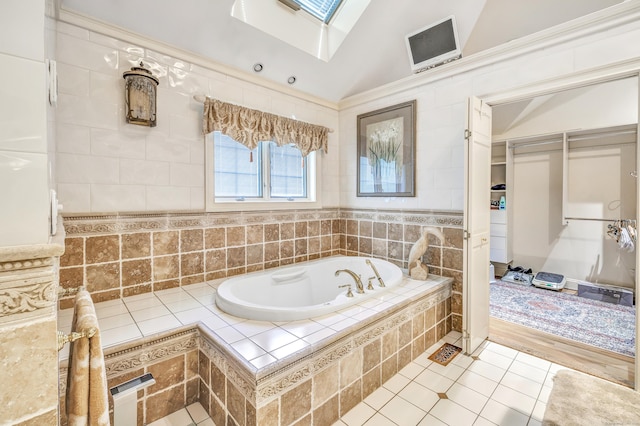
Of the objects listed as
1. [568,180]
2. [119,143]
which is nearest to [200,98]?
[119,143]

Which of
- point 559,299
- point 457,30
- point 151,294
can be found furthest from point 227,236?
point 559,299

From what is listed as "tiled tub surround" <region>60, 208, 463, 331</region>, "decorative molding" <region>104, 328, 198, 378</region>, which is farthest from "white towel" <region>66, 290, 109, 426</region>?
"tiled tub surround" <region>60, 208, 463, 331</region>

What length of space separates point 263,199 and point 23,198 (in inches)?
88.9

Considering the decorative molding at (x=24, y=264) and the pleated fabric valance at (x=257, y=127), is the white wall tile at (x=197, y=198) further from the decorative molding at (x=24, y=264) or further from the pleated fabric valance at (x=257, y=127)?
the decorative molding at (x=24, y=264)

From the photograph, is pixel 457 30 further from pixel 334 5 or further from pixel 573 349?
A: pixel 573 349

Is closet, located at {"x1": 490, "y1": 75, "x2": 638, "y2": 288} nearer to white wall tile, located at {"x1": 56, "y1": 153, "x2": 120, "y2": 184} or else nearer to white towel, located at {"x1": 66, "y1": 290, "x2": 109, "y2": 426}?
white wall tile, located at {"x1": 56, "y1": 153, "x2": 120, "y2": 184}

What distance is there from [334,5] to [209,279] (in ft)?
8.77

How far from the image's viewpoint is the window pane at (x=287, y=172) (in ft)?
9.69

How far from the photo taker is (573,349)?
91.5 inches

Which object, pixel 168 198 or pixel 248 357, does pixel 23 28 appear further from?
pixel 168 198

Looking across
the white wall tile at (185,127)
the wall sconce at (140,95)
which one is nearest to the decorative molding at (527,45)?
the white wall tile at (185,127)

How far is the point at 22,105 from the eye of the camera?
0.58m

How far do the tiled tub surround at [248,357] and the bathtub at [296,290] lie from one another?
0.06 meters

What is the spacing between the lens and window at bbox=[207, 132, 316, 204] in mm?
2561
